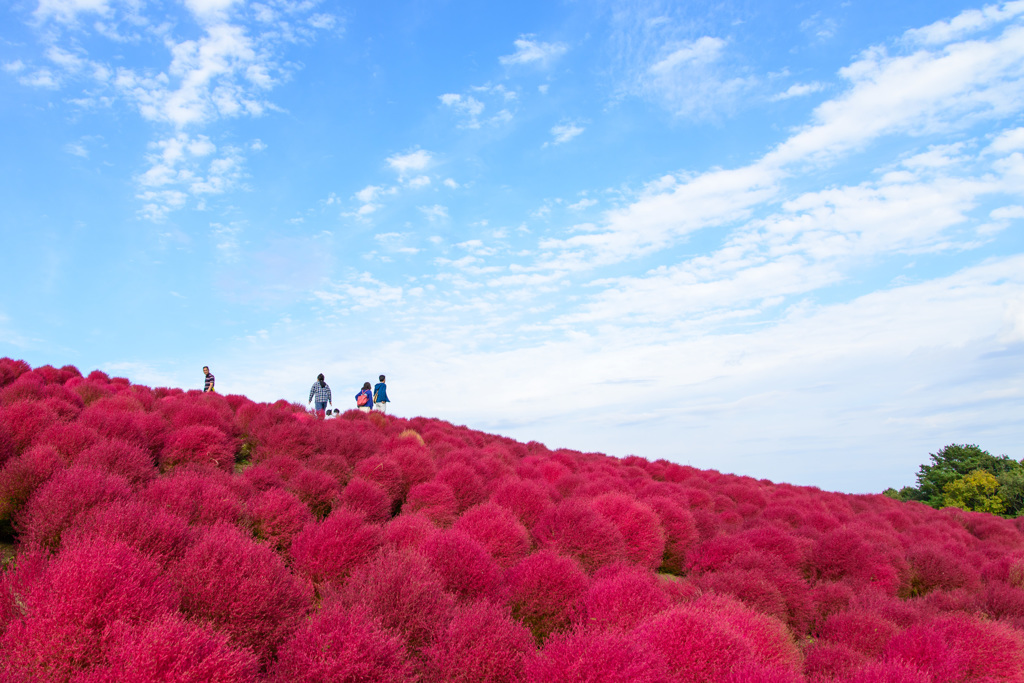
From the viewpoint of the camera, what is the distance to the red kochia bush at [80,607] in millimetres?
2850

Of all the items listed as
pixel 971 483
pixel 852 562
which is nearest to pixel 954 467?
pixel 971 483

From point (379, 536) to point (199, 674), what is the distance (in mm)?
2736

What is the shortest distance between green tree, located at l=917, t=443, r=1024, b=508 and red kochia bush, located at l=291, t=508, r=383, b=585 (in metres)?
37.4

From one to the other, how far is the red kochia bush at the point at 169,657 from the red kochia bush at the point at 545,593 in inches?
97.6

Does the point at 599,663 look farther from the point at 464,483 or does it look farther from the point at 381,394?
the point at 381,394

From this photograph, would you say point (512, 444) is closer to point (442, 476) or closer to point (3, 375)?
point (442, 476)

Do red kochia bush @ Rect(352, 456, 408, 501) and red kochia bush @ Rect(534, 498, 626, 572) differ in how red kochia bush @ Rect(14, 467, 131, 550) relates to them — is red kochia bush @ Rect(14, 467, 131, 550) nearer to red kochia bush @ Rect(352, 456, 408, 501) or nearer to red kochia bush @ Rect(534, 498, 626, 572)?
red kochia bush @ Rect(352, 456, 408, 501)

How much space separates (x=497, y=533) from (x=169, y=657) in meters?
3.96

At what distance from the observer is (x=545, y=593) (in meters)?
5.23

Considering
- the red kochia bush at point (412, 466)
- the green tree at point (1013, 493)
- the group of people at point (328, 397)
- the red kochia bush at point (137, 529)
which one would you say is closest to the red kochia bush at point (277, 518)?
the red kochia bush at point (137, 529)

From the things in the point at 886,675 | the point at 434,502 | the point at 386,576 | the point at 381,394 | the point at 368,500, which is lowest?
the point at 886,675

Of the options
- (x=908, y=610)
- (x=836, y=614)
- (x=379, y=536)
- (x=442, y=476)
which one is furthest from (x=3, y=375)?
(x=908, y=610)

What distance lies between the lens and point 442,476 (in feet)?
27.8

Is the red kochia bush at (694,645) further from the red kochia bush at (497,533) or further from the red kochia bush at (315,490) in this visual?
the red kochia bush at (315,490)
